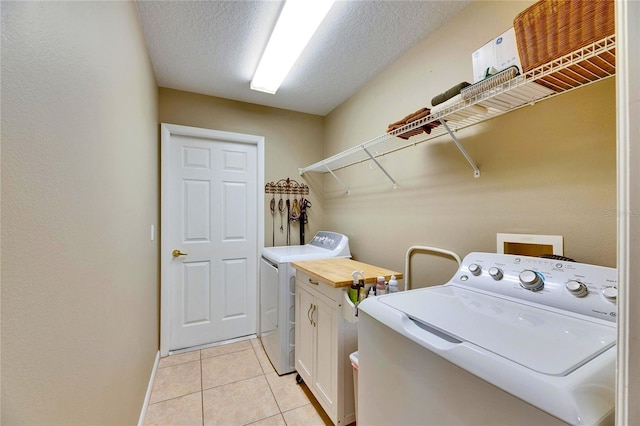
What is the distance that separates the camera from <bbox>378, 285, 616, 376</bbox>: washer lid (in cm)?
58

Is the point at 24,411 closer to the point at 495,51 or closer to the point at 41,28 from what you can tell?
the point at 41,28

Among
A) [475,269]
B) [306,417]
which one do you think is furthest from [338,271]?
[306,417]

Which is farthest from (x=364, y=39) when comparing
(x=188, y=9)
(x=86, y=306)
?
(x=86, y=306)

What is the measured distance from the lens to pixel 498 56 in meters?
1.06

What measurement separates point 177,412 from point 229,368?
516mm

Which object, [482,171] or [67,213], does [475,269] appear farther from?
[67,213]

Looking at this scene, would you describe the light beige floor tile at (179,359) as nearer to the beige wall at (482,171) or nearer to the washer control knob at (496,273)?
the beige wall at (482,171)

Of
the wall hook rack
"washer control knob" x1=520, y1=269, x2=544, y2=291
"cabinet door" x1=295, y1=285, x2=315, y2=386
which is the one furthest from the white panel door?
"washer control knob" x1=520, y1=269, x2=544, y2=291

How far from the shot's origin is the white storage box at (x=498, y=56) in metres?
1.00

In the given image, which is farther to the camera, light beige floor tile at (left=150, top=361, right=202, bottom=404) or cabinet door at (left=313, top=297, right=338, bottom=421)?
light beige floor tile at (left=150, top=361, right=202, bottom=404)

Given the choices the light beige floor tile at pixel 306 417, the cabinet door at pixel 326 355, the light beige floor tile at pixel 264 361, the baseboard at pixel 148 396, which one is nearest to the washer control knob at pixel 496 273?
the cabinet door at pixel 326 355

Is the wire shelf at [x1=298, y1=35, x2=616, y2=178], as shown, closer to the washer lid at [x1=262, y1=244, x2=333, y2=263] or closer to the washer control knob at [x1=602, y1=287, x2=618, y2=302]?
the washer control knob at [x1=602, y1=287, x2=618, y2=302]

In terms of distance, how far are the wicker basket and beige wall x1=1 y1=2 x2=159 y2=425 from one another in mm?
1369

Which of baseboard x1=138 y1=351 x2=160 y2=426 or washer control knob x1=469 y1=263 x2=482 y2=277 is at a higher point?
washer control knob x1=469 y1=263 x2=482 y2=277
